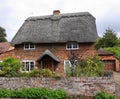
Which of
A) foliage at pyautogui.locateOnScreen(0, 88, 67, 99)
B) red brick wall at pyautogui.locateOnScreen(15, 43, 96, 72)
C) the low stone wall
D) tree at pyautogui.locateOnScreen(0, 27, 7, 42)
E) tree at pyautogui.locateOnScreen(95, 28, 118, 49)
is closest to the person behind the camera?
foliage at pyautogui.locateOnScreen(0, 88, 67, 99)

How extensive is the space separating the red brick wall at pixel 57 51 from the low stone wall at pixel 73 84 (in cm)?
1453

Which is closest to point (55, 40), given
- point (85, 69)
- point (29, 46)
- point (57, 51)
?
point (57, 51)

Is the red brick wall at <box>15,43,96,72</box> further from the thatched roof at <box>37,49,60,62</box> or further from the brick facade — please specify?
the thatched roof at <box>37,49,60,62</box>

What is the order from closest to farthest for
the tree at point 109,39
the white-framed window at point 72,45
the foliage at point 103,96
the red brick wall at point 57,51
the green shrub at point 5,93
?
the foliage at point 103,96, the green shrub at point 5,93, the red brick wall at point 57,51, the white-framed window at point 72,45, the tree at point 109,39

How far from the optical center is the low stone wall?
16.9 meters

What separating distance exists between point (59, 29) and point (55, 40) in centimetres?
221

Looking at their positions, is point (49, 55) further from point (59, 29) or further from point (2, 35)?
point (2, 35)

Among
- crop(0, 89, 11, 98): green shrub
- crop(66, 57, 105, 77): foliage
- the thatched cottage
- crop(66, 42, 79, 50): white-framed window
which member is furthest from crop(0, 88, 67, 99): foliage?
crop(66, 42, 79, 50): white-framed window

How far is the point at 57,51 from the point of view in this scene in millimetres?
33812

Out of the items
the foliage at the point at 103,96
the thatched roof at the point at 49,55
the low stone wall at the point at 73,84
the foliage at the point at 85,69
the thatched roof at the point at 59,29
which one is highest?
the thatched roof at the point at 59,29

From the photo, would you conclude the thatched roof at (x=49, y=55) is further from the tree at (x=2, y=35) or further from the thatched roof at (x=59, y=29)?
the tree at (x=2, y=35)

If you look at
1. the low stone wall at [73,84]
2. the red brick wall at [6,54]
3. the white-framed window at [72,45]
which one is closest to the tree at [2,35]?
the red brick wall at [6,54]

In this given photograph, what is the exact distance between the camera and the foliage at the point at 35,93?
54.8 feet

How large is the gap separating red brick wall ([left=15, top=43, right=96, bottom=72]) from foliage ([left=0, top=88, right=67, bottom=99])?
15.2 meters
